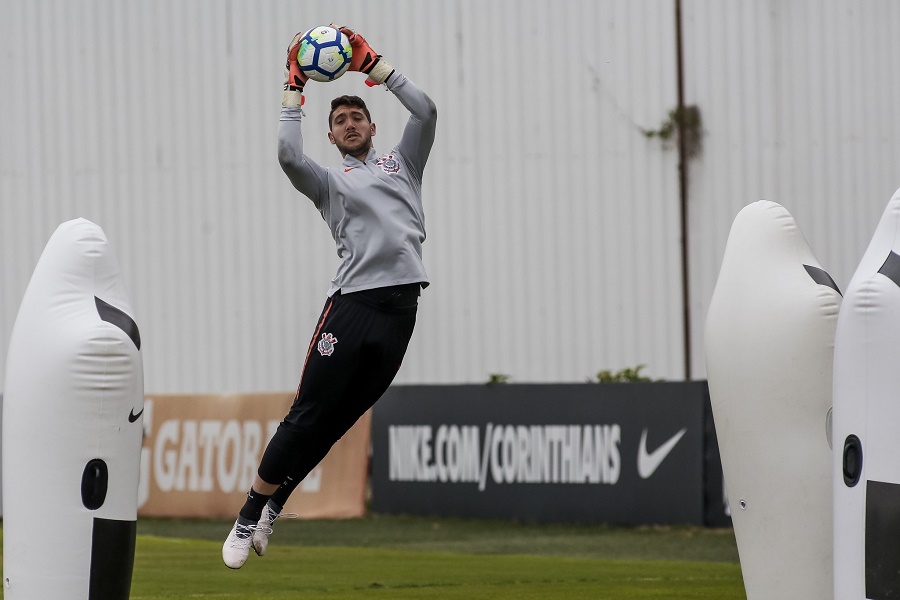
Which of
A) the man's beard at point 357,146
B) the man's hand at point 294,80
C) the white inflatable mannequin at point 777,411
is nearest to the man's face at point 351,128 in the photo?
the man's beard at point 357,146

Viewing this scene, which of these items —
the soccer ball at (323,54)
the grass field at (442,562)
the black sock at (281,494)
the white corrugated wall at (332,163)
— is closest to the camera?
the soccer ball at (323,54)

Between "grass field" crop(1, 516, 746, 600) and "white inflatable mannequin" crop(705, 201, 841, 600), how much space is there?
7.50 ft

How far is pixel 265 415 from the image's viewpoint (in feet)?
53.5

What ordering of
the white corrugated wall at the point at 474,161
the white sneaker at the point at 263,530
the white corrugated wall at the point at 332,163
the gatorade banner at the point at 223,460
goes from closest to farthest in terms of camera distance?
1. the white sneaker at the point at 263,530
2. the gatorade banner at the point at 223,460
3. the white corrugated wall at the point at 474,161
4. the white corrugated wall at the point at 332,163

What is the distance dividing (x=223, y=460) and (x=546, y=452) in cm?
391

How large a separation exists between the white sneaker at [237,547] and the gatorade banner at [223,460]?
8.84 m

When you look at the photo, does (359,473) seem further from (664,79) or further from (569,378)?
(664,79)

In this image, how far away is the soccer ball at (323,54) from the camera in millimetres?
6379

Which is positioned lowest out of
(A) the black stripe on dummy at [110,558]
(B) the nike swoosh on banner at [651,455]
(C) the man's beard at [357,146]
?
(B) the nike swoosh on banner at [651,455]

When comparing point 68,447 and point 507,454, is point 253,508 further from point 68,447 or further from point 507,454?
point 507,454

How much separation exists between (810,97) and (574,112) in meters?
2.88

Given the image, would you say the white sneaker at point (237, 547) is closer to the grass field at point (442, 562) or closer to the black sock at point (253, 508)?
the black sock at point (253, 508)

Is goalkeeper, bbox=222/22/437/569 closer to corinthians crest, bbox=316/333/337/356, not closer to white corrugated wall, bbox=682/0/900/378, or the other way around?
corinthians crest, bbox=316/333/337/356

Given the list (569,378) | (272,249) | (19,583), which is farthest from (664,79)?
(19,583)
